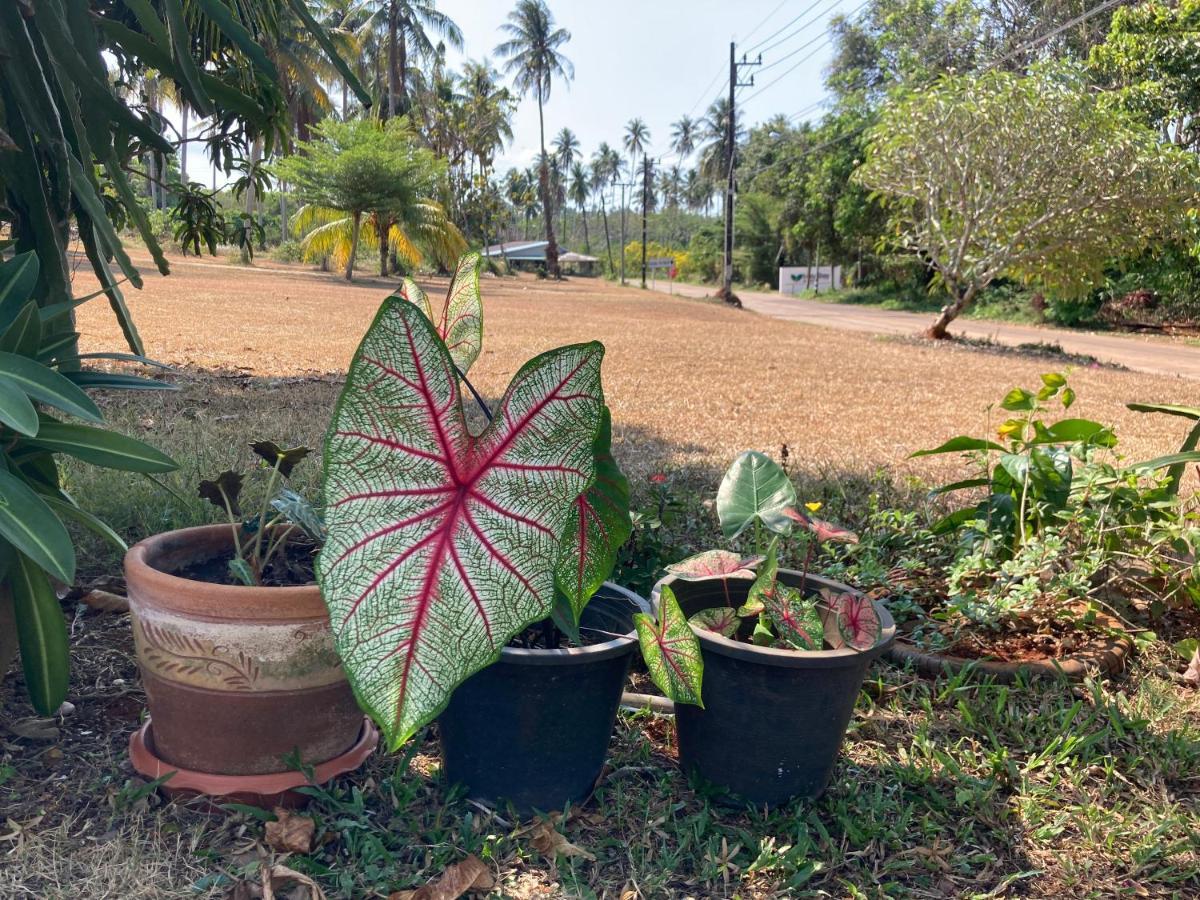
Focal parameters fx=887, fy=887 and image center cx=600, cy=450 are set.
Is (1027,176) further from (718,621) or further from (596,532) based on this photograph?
(596,532)

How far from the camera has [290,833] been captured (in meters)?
1.35

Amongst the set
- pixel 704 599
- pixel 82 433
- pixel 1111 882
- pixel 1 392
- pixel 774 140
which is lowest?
pixel 1111 882

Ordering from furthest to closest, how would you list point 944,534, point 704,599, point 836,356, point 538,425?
point 836,356
point 944,534
point 704,599
point 538,425

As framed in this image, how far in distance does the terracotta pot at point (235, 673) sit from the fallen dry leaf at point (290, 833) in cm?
9

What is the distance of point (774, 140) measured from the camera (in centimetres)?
3672

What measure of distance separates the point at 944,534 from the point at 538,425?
183 centimetres

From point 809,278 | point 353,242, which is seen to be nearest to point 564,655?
point 353,242

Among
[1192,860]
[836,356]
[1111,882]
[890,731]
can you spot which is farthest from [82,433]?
[836,356]

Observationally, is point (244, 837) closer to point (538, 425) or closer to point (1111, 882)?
point (538, 425)

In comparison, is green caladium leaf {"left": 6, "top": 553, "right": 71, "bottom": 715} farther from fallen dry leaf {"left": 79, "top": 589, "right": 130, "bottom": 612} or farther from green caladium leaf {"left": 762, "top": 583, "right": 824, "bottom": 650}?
green caladium leaf {"left": 762, "top": 583, "right": 824, "bottom": 650}

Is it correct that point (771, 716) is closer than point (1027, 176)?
Yes

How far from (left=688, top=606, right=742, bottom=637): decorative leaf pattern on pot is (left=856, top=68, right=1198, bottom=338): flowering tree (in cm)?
1021

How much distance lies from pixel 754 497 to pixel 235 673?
3.13ft

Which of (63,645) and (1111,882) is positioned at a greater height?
(63,645)
